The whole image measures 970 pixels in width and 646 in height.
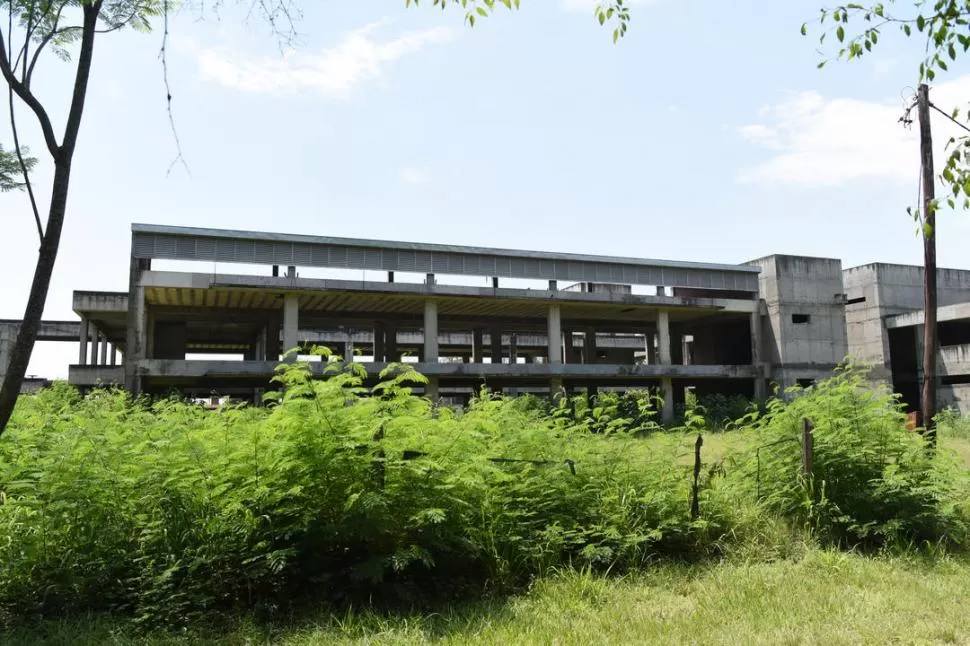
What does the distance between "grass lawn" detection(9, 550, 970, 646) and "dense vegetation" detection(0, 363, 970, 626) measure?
36 cm

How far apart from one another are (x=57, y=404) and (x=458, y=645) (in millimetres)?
11699

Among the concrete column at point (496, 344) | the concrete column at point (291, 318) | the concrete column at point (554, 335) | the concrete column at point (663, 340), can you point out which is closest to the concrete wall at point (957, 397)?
the concrete column at point (663, 340)

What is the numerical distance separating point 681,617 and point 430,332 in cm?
2572

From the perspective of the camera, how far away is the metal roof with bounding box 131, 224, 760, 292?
27984mm

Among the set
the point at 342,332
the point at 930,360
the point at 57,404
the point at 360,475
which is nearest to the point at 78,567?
the point at 360,475

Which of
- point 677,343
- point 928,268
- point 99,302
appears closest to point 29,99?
point 928,268

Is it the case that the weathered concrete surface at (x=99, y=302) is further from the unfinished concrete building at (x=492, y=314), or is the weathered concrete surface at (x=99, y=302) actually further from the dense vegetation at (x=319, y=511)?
the dense vegetation at (x=319, y=511)

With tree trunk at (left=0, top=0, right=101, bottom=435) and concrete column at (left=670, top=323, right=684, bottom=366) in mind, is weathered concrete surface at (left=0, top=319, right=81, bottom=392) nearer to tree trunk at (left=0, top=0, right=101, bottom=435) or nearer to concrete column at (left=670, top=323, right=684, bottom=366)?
concrete column at (left=670, top=323, right=684, bottom=366)

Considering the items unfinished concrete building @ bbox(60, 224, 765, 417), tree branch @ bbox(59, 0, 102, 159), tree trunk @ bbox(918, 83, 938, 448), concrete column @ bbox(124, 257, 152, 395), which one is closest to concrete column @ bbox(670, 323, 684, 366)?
unfinished concrete building @ bbox(60, 224, 765, 417)

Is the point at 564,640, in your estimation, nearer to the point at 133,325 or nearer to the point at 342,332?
the point at 133,325

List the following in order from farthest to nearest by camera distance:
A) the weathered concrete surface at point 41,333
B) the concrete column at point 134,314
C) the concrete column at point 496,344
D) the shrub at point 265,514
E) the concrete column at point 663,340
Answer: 1. the weathered concrete surface at point 41,333
2. the concrete column at point 496,344
3. the concrete column at point 663,340
4. the concrete column at point 134,314
5. the shrub at point 265,514

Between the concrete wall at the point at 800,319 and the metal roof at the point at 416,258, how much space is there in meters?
1.26

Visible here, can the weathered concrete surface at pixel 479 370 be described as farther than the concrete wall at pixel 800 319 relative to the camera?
No

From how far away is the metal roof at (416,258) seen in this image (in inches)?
1102
